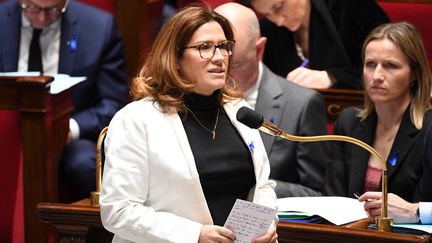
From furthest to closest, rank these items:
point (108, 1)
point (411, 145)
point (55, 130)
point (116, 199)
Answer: point (108, 1) → point (55, 130) → point (411, 145) → point (116, 199)

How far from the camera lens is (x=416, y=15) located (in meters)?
3.22

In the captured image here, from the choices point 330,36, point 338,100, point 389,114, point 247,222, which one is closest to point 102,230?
point 247,222

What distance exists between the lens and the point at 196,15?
1.86 m

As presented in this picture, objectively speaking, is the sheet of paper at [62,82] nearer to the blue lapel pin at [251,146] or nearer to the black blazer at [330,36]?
the black blazer at [330,36]

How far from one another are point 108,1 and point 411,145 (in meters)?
1.27

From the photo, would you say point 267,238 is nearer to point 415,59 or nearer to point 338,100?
point 415,59

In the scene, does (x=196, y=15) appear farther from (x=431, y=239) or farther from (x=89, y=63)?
(x=89, y=63)

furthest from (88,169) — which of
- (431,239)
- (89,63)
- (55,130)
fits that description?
(431,239)

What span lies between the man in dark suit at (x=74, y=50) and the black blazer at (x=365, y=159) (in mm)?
747

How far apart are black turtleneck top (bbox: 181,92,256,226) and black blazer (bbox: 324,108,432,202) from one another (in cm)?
66

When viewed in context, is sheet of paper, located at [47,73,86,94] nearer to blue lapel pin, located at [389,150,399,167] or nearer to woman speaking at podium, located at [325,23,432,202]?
woman speaking at podium, located at [325,23,432,202]

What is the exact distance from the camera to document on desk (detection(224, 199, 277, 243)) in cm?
174

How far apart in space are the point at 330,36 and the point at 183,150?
1345 mm

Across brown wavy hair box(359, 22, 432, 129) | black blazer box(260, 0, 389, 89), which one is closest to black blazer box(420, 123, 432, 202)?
brown wavy hair box(359, 22, 432, 129)
